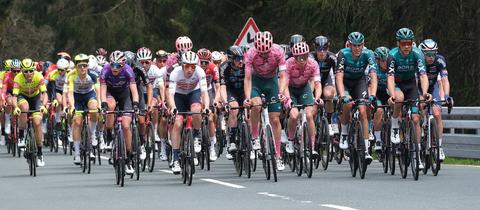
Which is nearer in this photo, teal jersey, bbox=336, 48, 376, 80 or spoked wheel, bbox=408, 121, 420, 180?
spoked wheel, bbox=408, 121, 420, 180

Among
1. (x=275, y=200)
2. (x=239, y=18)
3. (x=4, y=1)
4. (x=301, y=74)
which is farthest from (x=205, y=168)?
(x=4, y=1)

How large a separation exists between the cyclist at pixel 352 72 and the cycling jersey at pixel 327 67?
1214 mm

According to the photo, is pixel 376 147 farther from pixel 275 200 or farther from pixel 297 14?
pixel 297 14

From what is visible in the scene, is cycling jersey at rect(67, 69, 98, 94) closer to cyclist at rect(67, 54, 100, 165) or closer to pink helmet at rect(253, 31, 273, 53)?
cyclist at rect(67, 54, 100, 165)

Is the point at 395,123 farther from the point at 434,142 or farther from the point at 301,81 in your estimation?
the point at 301,81

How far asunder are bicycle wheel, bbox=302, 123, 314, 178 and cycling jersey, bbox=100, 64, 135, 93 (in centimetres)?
252

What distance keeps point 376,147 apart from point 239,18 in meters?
32.0

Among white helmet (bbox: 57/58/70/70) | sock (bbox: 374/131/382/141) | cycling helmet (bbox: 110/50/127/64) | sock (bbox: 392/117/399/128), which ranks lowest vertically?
sock (bbox: 374/131/382/141)

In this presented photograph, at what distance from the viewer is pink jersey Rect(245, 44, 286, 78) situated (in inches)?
749

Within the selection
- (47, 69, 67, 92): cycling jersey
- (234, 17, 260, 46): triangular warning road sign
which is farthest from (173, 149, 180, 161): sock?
(47, 69, 67, 92): cycling jersey

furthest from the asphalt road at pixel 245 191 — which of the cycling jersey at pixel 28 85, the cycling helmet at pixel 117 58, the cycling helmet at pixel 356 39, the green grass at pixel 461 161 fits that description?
the cycling jersey at pixel 28 85

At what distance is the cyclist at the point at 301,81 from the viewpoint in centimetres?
1966

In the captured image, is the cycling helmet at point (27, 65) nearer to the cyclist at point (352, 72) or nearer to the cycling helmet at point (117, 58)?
the cycling helmet at point (117, 58)

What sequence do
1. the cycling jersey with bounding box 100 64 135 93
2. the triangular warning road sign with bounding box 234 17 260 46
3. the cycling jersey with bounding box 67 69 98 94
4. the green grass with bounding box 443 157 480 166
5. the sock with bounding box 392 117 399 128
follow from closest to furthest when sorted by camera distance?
the sock with bounding box 392 117 399 128
the cycling jersey with bounding box 100 64 135 93
the cycling jersey with bounding box 67 69 98 94
the green grass with bounding box 443 157 480 166
the triangular warning road sign with bounding box 234 17 260 46
